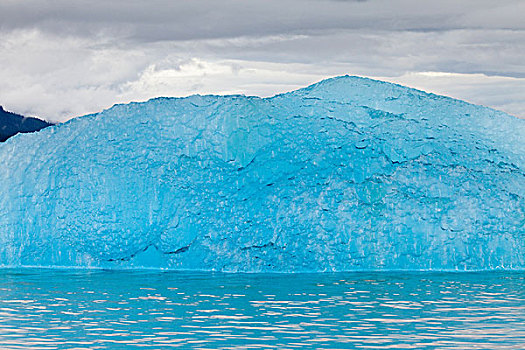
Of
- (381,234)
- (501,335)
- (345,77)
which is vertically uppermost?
(345,77)

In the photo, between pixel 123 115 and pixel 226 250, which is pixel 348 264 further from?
pixel 123 115

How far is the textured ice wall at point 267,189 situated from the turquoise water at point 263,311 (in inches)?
49.1

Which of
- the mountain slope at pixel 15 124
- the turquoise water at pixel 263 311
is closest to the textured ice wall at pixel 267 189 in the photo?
the turquoise water at pixel 263 311

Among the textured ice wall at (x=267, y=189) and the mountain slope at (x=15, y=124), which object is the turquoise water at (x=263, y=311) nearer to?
the textured ice wall at (x=267, y=189)

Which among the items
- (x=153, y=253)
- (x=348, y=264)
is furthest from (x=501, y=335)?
(x=153, y=253)

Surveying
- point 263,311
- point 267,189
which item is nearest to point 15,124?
point 267,189

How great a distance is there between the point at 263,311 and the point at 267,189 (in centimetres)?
803

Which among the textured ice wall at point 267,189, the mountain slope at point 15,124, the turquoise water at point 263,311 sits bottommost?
the turquoise water at point 263,311

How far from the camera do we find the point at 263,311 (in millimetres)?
14781

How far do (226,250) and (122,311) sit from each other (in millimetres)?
7202

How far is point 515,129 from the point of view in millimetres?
26031

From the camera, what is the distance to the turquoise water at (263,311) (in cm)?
1210

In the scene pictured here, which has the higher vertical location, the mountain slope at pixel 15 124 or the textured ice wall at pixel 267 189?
the mountain slope at pixel 15 124

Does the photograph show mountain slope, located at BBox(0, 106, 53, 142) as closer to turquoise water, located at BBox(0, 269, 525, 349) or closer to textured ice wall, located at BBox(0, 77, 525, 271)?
textured ice wall, located at BBox(0, 77, 525, 271)
